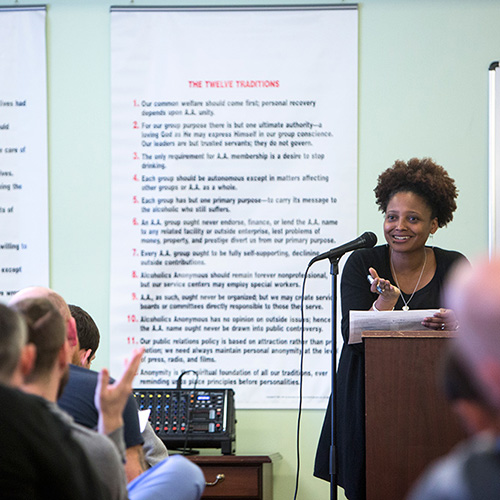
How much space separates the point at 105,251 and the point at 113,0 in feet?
4.08

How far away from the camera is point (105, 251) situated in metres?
3.93

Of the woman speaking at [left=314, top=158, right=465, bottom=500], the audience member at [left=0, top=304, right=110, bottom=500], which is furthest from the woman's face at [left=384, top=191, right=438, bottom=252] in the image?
the audience member at [left=0, top=304, right=110, bottom=500]

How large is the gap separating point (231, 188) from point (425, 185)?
1051mm

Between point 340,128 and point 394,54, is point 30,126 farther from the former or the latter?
point 394,54

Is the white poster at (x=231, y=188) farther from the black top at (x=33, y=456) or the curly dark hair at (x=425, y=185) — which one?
the black top at (x=33, y=456)

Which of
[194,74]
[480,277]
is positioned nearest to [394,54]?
[194,74]

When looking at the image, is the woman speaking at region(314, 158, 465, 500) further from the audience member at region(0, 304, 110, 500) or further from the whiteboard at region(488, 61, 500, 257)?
the audience member at region(0, 304, 110, 500)

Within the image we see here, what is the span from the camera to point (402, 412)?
8.25 ft

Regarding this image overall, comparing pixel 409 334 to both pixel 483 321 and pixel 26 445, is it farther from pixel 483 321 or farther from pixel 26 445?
pixel 483 321

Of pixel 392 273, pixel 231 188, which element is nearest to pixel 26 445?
pixel 392 273

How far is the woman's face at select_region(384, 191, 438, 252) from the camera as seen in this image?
312 centimetres

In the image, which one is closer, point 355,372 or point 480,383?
point 480,383

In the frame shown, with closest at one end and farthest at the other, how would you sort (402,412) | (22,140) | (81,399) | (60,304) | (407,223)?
(81,399)
(60,304)
(402,412)
(407,223)
(22,140)

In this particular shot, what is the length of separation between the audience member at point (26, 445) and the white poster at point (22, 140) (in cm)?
270
